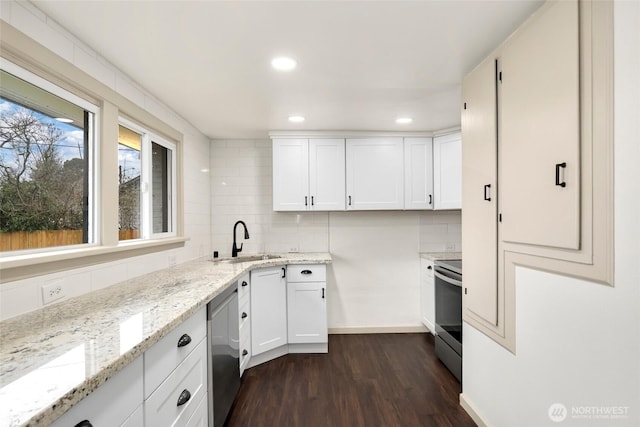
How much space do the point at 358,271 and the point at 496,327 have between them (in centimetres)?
200

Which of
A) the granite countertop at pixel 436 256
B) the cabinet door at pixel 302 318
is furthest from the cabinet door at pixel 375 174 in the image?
the cabinet door at pixel 302 318

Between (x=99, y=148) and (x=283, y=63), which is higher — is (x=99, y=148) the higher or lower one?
the lower one

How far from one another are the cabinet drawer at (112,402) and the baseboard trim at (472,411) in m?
1.93

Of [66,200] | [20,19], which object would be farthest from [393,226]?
[20,19]

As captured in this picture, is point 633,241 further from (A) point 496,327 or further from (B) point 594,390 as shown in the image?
(A) point 496,327

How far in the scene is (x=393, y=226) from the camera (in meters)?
3.61

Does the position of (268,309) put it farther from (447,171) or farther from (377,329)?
(447,171)

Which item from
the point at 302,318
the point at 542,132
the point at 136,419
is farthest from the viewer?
the point at 302,318

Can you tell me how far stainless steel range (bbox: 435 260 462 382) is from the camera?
2422 millimetres

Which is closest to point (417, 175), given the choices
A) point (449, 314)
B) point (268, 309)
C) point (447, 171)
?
point (447, 171)

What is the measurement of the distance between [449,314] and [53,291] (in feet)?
8.96

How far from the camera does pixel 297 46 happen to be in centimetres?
164

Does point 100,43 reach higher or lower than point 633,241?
higher

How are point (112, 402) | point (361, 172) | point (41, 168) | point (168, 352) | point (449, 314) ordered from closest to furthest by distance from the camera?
point (112, 402), point (168, 352), point (41, 168), point (449, 314), point (361, 172)
